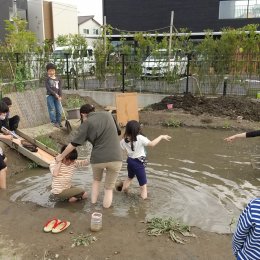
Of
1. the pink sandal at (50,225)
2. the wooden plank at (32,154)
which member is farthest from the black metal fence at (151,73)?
the pink sandal at (50,225)

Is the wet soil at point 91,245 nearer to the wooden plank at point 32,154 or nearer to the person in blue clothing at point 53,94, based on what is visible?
the wooden plank at point 32,154

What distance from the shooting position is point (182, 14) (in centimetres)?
3192

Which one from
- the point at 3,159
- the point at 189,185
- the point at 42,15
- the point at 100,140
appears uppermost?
the point at 42,15

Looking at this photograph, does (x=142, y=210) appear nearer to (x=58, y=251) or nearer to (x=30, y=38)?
(x=58, y=251)

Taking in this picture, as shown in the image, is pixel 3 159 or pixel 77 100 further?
pixel 77 100

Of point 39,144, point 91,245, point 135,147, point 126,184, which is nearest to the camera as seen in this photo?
point 91,245

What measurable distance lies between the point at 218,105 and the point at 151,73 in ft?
11.5

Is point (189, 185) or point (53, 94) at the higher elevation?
point (53, 94)

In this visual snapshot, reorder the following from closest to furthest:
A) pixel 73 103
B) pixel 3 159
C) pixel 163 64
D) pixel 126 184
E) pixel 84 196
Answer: pixel 84 196
pixel 126 184
pixel 3 159
pixel 73 103
pixel 163 64

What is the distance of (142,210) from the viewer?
18.4 ft

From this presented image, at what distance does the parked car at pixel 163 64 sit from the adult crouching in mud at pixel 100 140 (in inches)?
398

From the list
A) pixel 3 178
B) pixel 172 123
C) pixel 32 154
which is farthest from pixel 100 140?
pixel 172 123

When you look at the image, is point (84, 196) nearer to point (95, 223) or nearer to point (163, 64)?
Result: point (95, 223)

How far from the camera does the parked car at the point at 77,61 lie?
16172mm
